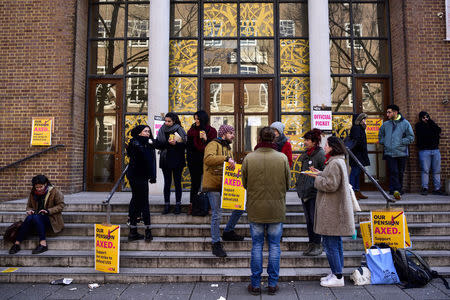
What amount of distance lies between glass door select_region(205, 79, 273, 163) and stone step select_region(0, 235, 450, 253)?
156 inches

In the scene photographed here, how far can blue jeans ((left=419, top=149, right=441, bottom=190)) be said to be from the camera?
791 centimetres

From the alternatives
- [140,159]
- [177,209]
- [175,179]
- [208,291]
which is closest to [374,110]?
[175,179]

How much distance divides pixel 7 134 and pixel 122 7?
16.1 ft

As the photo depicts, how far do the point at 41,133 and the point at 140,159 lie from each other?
4.78 meters

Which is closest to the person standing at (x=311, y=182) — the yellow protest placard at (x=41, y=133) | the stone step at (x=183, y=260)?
the stone step at (x=183, y=260)

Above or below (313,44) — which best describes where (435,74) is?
below

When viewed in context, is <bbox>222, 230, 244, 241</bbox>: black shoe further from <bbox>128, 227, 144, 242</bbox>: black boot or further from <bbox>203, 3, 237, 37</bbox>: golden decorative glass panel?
<bbox>203, 3, 237, 37</bbox>: golden decorative glass panel

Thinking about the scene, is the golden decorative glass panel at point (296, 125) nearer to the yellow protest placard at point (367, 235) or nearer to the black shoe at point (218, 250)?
the yellow protest placard at point (367, 235)

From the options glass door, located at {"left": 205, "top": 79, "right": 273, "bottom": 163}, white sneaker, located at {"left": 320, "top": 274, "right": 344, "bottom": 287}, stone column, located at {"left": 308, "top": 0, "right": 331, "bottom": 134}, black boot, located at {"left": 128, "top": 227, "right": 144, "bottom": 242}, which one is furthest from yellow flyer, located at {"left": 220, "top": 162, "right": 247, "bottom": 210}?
stone column, located at {"left": 308, "top": 0, "right": 331, "bottom": 134}

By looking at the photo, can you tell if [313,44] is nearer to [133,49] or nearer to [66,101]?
[133,49]

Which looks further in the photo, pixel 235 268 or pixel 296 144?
pixel 296 144

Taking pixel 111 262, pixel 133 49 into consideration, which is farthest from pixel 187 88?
pixel 111 262

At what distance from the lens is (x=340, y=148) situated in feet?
13.7

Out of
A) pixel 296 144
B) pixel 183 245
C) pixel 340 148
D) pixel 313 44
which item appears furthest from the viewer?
pixel 296 144
